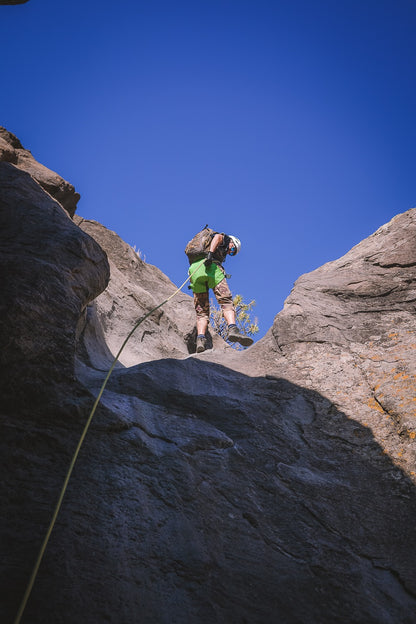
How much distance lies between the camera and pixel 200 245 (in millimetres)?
7598

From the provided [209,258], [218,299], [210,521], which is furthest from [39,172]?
[210,521]

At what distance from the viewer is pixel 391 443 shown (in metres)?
3.12

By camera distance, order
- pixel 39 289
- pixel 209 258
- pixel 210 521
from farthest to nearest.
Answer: pixel 209 258
pixel 39 289
pixel 210 521

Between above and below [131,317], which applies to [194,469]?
below

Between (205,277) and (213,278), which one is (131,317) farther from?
(213,278)

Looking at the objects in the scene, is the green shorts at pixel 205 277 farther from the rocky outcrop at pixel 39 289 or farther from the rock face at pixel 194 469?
→ the rocky outcrop at pixel 39 289

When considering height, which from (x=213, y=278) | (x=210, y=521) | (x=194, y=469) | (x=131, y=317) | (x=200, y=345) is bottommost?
(x=210, y=521)

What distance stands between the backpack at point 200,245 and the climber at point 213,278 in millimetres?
29

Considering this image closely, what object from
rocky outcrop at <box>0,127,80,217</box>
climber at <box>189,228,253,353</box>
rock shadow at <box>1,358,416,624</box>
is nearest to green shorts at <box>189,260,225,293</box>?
climber at <box>189,228,253,353</box>

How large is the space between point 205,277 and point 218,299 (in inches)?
20.4

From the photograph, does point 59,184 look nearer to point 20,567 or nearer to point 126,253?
point 126,253

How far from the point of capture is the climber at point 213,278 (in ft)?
24.2

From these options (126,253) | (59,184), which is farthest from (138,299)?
(59,184)

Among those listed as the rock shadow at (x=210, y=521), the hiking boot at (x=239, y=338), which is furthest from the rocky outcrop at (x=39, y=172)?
the rock shadow at (x=210, y=521)
